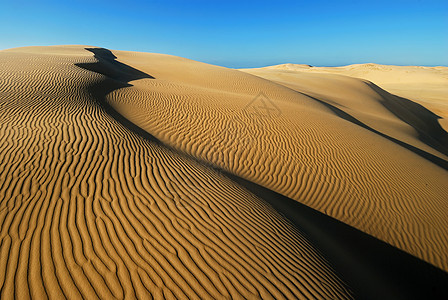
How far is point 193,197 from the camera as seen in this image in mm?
4137

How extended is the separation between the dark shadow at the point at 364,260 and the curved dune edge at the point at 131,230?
469 millimetres

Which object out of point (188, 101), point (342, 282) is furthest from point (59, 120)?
point (342, 282)

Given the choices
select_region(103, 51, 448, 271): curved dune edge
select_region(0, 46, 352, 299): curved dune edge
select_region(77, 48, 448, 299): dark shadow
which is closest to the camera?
select_region(0, 46, 352, 299): curved dune edge

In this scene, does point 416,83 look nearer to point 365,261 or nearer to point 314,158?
point 314,158

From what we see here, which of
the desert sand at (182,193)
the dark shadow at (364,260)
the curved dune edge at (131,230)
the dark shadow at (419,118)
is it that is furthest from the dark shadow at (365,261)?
the dark shadow at (419,118)

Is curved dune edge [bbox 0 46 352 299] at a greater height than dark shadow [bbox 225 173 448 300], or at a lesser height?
greater

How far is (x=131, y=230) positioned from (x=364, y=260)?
167 inches

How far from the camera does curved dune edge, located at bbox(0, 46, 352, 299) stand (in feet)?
8.21

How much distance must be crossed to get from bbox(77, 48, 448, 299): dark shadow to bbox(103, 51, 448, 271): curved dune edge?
0.27 metres

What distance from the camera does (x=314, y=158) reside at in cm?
734

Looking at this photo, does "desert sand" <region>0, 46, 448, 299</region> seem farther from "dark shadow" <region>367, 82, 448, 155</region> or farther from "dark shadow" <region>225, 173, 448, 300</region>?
"dark shadow" <region>367, 82, 448, 155</region>

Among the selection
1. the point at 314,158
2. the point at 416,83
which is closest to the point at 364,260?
the point at 314,158

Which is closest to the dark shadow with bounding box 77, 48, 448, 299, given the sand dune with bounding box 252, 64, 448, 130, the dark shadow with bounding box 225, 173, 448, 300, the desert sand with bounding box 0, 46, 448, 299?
the dark shadow with bounding box 225, 173, 448, 300

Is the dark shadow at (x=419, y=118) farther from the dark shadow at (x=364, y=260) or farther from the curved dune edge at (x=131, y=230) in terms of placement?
the curved dune edge at (x=131, y=230)
